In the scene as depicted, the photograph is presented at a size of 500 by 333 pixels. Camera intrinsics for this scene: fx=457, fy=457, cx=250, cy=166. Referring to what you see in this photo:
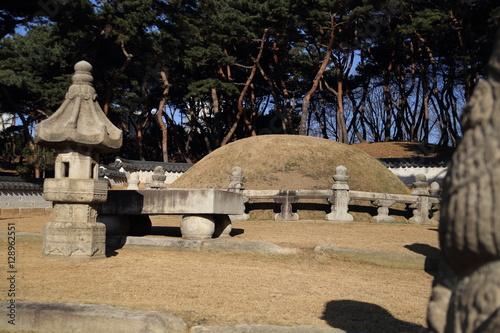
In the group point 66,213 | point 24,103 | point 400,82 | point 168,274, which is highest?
point 400,82

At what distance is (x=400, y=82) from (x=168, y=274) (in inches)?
1199

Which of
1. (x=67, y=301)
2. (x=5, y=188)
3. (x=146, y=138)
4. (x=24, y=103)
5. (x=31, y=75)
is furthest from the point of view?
(x=146, y=138)

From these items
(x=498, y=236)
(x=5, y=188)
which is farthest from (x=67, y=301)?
(x=5, y=188)

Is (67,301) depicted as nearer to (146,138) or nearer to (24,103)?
(24,103)

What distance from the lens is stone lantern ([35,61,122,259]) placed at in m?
6.57

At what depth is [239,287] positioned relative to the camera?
16.6 ft

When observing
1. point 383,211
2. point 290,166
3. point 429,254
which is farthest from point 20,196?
point 429,254

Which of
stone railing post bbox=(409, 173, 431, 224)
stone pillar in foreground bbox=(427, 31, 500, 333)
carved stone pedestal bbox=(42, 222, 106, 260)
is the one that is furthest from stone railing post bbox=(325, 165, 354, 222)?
stone pillar in foreground bbox=(427, 31, 500, 333)

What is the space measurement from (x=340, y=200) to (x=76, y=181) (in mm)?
8540

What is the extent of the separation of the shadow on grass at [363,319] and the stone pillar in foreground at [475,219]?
6.73ft

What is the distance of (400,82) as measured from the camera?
32.8 metres

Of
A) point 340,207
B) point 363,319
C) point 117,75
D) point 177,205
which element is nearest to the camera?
point 363,319

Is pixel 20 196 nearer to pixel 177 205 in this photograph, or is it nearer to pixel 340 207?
pixel 177 205

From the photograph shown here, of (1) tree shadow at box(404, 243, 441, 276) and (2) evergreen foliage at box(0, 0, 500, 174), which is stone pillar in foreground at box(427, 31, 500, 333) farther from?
(2) evergreen foliage at box(0, 0, 500, 174)
